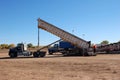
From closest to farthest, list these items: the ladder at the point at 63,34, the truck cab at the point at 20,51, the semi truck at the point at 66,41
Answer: the ladder at the point at 63,34
the semi truck at the point at 66,41
the truck cab at the point at 20,51

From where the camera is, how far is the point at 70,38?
45031 mm

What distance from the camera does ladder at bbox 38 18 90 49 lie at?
4366 cm

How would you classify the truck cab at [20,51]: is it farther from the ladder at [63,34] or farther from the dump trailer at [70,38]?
the ladder at [63,34]

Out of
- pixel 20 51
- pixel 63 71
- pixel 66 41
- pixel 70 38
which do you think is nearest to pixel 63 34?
pixel 70 38

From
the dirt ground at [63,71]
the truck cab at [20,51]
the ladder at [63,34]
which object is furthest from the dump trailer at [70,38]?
the dirt ground at [63,71]

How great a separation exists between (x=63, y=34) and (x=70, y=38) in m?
1.34

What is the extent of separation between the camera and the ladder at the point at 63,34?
1719 inches

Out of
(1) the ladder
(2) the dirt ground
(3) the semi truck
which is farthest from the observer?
Answer: (3) the semi truck

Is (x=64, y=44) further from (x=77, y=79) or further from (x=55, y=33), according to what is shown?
(x=77, y=79)

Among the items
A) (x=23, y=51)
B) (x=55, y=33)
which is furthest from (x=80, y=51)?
(x=23, y=51)

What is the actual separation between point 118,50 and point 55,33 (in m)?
19.1

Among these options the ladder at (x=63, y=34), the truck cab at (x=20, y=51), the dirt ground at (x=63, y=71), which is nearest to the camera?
the dirt ground at (x=63, y=71)

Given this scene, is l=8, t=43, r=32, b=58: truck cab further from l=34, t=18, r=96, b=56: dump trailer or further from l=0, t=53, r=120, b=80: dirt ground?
l=0, t=53, r=120, b=80: dirt ground

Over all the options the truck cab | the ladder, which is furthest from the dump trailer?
the truck cab
